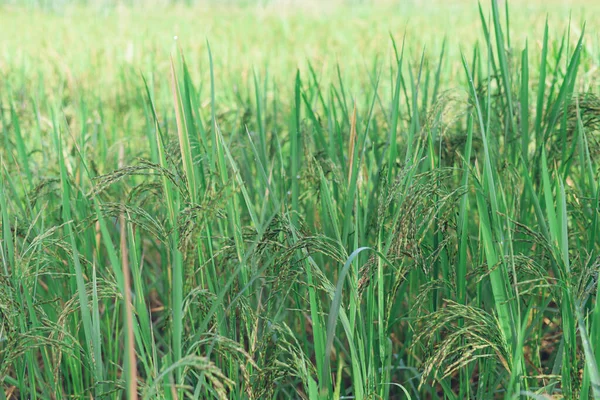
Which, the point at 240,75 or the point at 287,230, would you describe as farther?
the point at 240,75

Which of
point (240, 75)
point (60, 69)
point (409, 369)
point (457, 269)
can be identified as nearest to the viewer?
point (457, 269)

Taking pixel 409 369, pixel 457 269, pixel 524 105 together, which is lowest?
pixel 409 369

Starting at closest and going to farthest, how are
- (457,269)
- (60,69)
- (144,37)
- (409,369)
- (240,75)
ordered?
(457,269) → (409,369) → (240,75) → (60,69) → (144,37)

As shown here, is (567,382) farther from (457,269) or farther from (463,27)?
(463,27)

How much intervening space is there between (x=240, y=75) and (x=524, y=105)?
88.5 inches

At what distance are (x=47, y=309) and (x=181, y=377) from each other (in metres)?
0.61

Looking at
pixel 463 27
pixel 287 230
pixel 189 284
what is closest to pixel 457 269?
pixel 287 230

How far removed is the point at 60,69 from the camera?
3.90 meters

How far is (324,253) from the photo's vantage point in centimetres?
92

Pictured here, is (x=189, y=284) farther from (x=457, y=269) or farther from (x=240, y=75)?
(x=240, y=75)

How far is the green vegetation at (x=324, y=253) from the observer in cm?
93

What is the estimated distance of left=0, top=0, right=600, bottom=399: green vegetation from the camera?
93 centimetres

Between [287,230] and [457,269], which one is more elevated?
[287,230]

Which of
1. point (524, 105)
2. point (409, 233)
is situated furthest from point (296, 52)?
point (409, 233)
